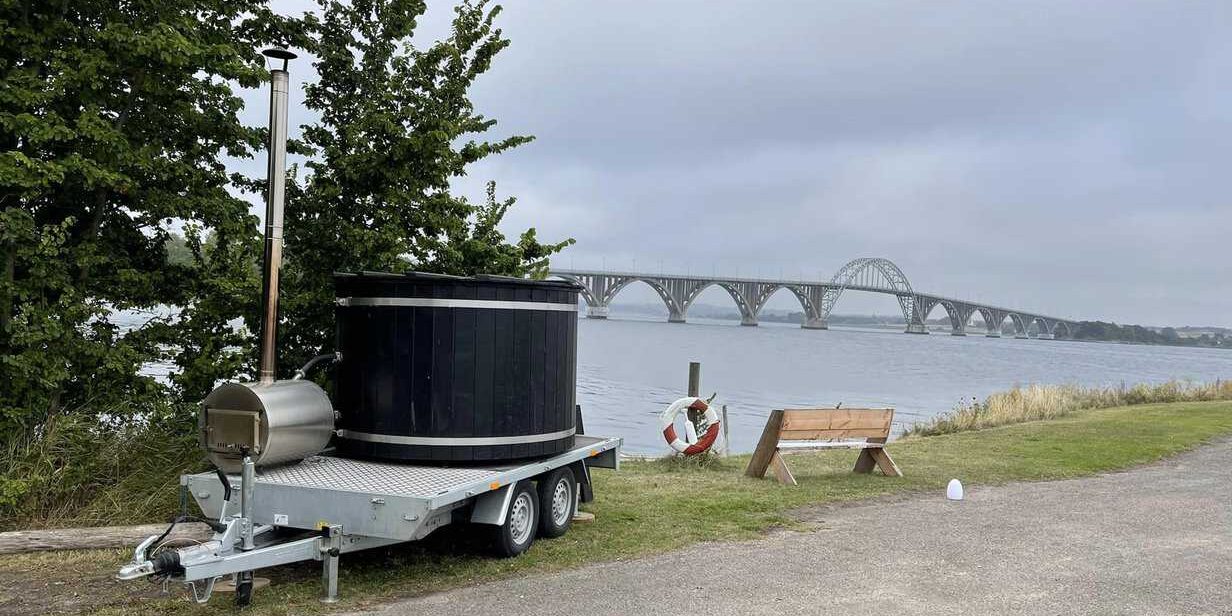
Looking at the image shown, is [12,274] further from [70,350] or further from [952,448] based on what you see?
[952,448]

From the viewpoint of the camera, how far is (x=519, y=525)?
22.2 ft

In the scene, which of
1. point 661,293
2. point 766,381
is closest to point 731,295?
point 661,293

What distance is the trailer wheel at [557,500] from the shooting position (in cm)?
715

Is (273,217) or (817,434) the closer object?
(273,217)

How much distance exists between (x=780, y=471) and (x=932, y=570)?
386cm

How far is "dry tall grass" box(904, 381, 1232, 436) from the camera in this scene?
1907 cm

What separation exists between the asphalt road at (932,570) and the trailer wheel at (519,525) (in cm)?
46

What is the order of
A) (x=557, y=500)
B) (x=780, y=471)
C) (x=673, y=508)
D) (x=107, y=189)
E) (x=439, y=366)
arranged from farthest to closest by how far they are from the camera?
(x=780, y=471) → (x=673, y=508) → (x=107, y=189) → (x=557, y=500) → (x=439, y=366)

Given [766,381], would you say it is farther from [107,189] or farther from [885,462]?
[107,189]

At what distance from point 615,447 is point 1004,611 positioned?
366 cm

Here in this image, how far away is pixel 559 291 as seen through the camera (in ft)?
23.3

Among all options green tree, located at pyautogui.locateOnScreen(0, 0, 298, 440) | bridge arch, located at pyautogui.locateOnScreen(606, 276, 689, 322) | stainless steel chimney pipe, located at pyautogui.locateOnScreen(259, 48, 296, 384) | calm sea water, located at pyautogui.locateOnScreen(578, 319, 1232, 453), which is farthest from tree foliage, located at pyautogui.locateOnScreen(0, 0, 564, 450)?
bridge arch, located at pyautogui.locateOnScreen(606, 276, 689, 322)

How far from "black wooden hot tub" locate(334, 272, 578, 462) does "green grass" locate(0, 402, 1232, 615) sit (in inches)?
32.8

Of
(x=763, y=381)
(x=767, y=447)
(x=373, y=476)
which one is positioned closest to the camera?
(x=373, y=476)
